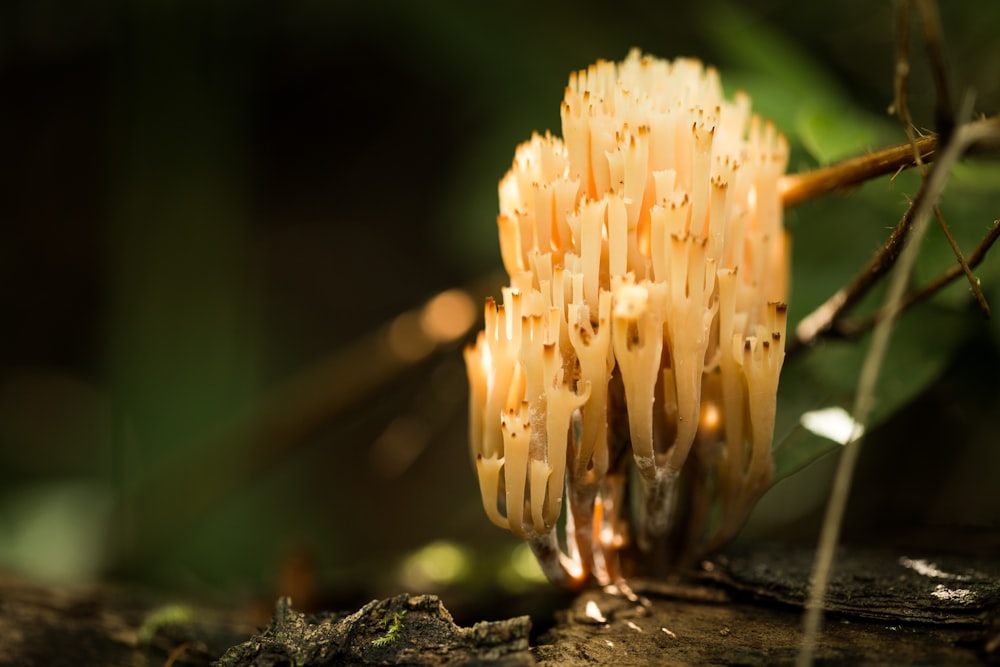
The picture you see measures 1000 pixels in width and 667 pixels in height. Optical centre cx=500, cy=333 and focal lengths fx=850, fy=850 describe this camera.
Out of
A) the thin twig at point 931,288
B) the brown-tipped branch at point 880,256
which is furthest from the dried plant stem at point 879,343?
the thin twig at point 931,288

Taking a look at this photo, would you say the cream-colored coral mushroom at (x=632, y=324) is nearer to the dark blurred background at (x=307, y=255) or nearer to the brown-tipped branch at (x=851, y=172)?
the brown-tipped branch at (x=851, y=172)

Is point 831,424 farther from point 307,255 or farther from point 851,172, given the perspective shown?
point 307,255

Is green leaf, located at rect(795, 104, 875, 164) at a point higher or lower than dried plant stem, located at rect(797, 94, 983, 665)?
higher

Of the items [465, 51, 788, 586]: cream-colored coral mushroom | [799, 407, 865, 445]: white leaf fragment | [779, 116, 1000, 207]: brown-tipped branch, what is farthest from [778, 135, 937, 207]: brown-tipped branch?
[799, 407, 865, 445]: white leaf fragment

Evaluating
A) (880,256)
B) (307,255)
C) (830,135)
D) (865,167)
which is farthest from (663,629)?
(307,255)

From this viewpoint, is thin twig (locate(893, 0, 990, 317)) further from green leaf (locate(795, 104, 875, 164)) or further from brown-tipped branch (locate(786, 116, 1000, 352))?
green leaf (locate(795, 104, 875, 164))

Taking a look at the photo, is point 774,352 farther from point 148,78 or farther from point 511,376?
point 148,78
